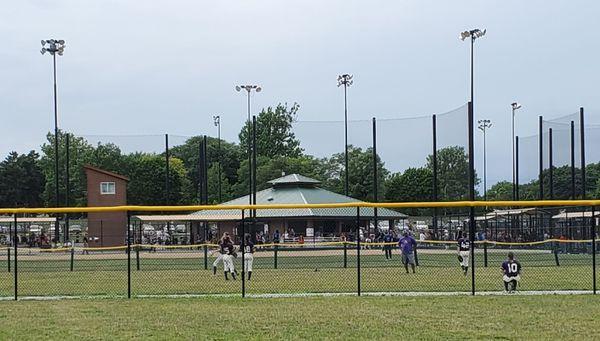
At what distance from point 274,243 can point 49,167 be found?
77.0 metres

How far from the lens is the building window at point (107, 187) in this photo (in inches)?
2181

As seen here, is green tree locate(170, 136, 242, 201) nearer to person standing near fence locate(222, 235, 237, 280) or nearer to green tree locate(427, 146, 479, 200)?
green tree locate(427, 146, 479, 200)

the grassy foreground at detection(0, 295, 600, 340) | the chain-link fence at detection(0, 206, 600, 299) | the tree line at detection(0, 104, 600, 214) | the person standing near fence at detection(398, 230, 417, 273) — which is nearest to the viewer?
the grassy foreground at detection(0, 295, 600, 340)

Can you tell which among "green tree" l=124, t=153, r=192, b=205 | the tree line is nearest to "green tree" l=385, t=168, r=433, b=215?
the tree line

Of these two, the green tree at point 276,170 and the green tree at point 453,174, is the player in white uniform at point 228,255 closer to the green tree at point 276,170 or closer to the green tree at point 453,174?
the green tree at point 453,174

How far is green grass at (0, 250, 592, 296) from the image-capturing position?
19.7m

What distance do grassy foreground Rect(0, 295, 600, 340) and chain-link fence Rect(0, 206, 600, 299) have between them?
1.64 meters

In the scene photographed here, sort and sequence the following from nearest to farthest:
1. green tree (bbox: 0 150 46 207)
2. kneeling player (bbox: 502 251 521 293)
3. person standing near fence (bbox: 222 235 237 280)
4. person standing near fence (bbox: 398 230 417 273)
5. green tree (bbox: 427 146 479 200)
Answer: kneeling player (bbox: 502 251 521 293)
person standing near fence (bbox: 222 235 237 280)
person standing near fence (bbox: 398 230 417 273)
green tree (bbox: 427 146 479 200)
green tree (bbox: 0 150 46 207)

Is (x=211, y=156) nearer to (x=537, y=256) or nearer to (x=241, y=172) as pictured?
(x=241, y=172)

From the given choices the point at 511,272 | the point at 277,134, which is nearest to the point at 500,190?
the point at 277,134

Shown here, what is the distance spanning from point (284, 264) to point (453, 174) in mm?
50196

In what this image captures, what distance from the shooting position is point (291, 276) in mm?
23859

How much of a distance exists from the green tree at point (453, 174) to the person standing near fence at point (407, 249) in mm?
43197

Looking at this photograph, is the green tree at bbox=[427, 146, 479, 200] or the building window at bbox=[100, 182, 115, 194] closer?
the building window at bbox=[100, 182, 115, 194]
